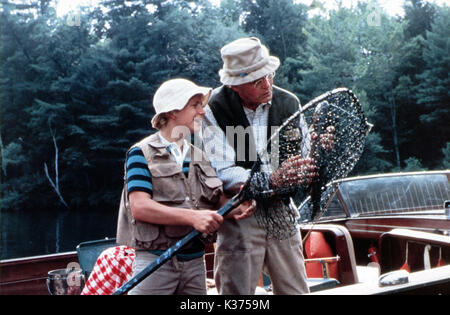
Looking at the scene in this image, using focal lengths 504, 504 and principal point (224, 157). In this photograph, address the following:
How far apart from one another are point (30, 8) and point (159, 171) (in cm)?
3161

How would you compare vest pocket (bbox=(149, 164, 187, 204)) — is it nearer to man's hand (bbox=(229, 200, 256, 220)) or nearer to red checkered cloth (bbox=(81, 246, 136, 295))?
man's hand (bbox=(229, 200, 256, 220))

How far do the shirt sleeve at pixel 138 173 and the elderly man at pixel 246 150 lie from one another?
0.42 metres

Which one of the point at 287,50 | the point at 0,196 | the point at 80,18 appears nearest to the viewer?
the point at 0,196

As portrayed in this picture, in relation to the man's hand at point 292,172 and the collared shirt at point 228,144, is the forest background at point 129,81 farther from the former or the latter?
the man's hand at point 292,172

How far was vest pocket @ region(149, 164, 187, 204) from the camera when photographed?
1957 millimetres

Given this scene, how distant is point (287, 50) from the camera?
32281 millimetres

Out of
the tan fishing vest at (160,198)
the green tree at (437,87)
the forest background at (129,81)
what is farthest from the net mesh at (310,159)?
the green tree at (437,87)

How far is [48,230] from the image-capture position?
23234 millimetres

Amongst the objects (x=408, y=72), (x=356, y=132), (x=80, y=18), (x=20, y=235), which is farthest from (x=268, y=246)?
(x=80, y=18)

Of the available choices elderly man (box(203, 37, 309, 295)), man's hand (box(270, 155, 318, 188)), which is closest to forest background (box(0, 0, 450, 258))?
elderly man (box(203, 37, 309, 295))

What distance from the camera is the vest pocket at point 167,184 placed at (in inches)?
77.0

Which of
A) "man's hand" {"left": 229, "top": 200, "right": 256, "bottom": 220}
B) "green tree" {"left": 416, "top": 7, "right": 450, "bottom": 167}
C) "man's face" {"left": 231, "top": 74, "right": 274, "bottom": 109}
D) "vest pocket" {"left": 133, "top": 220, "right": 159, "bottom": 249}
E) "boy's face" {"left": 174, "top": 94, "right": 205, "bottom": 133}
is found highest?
"green tree" {"left": 416, "top": 7, "right": 450, "bottom": 167}

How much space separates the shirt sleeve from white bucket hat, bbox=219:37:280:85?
0.60m

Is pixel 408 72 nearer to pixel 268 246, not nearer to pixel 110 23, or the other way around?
pixel 110 23
